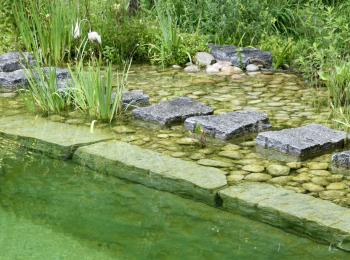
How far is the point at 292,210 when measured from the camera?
3191 mm

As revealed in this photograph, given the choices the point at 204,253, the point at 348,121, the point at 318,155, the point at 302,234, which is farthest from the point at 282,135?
the point at 204,253

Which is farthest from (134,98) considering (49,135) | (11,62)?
(11,62)

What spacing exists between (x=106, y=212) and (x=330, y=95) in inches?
96.3

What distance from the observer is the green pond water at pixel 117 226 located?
286cm

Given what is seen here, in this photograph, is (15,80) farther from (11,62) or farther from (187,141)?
(187,141)

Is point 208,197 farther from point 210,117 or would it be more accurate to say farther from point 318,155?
point 210,117

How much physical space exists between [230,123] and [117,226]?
1.55m

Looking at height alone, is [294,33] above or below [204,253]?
above

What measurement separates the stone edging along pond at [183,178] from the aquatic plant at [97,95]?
256 mm

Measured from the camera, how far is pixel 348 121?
449cm

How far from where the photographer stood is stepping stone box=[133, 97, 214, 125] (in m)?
4.65

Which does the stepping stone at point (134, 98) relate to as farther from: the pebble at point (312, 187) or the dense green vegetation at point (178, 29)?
the pebble at point (312, 187)

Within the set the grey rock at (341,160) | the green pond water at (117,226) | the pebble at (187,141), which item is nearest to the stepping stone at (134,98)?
the pebble at (187,141)

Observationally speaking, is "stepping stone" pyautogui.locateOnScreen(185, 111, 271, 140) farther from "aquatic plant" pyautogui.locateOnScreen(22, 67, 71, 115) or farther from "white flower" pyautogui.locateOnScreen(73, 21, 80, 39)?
"white flower" pyautogui.locateOnScreen(73, 21, 80, 39)
